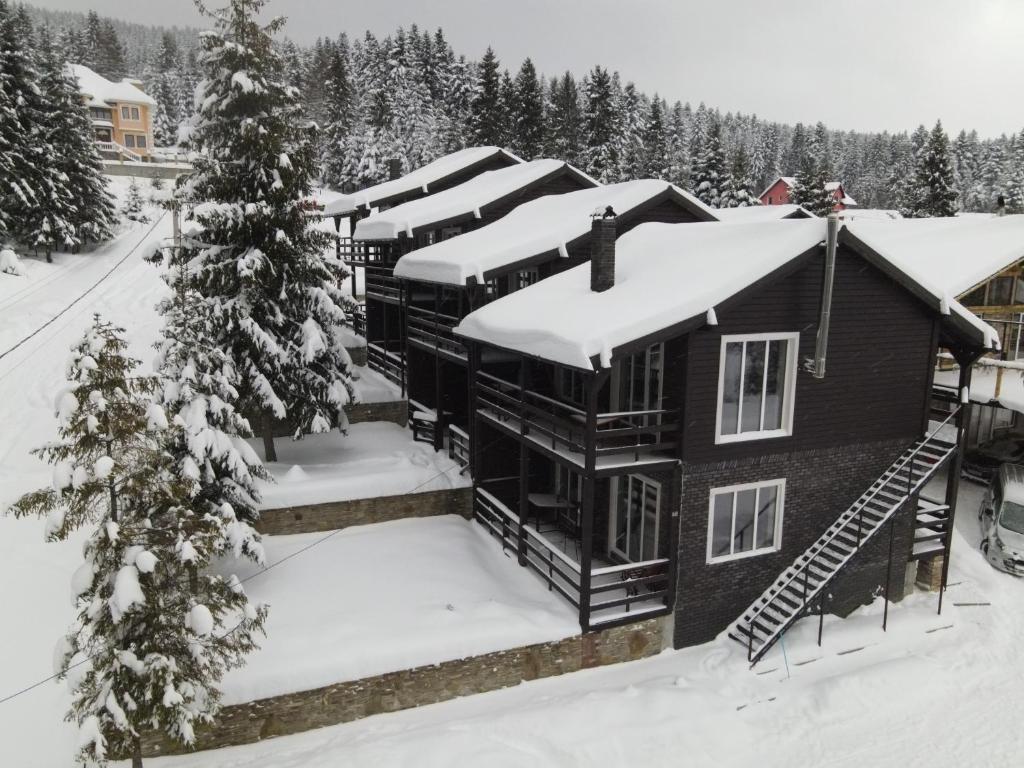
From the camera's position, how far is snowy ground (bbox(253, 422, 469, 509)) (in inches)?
731

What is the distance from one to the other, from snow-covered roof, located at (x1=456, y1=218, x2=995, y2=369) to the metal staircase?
3.20 meters

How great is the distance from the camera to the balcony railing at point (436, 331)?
21281mm

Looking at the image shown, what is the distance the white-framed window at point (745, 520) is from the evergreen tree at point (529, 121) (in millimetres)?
49404

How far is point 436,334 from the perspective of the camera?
21.5 m

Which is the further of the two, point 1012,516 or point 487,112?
point 487,112

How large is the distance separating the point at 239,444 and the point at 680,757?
420 inches

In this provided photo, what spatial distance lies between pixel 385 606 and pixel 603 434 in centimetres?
566

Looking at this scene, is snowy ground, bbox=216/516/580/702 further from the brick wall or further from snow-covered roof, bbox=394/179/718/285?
snow-covered roof, bbox=394/179/718/285

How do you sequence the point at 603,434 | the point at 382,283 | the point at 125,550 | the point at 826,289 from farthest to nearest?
the point at 382,283, the point at 826,289, the point at 603,434, the point at 125,550

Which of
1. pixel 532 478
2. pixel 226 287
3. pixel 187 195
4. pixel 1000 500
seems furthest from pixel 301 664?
pixel 1000 500

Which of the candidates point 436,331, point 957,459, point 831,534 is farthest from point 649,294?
point 436,331

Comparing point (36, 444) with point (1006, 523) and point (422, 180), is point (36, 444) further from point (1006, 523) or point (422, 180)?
point (1006, 523)

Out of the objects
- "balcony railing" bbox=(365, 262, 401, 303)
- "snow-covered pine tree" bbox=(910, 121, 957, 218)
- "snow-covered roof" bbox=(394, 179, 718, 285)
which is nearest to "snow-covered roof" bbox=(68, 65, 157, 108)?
"balcony railing" bbox=(365, 262, 401, 303)

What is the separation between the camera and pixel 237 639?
34.4 feet
